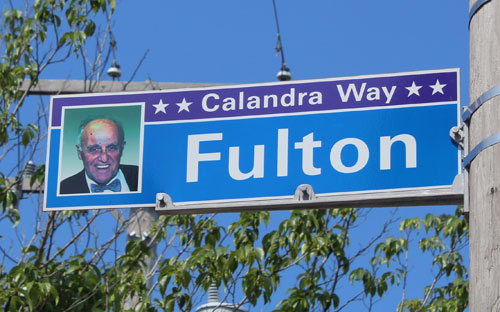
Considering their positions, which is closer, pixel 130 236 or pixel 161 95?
pixel 161 95

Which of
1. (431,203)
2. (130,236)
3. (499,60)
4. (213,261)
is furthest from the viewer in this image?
(130,236)

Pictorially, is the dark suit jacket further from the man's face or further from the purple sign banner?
the purple sign banner

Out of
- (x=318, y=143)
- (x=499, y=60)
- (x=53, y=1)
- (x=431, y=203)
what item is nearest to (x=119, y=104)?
(x=318, y=143)

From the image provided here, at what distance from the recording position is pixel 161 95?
13.4ft

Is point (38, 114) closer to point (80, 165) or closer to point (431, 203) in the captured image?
point (80, 165)

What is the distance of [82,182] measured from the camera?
3.94 m

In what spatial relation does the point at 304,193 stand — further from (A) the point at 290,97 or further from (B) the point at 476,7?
(B) the point at 476,7

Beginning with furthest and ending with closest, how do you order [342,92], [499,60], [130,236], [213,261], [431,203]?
[130,236], [213,261], [342,92], [431,203], [499,60]

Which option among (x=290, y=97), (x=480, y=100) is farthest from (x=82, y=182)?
(x=480, y=100)

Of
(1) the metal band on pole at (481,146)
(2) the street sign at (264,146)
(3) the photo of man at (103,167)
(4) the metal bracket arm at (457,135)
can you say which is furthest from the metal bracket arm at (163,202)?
(1) the metal band on pole at (481,146)

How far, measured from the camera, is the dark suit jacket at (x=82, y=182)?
3889mm

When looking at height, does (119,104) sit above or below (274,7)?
below

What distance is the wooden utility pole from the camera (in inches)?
113

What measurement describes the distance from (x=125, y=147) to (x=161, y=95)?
0.88ft
